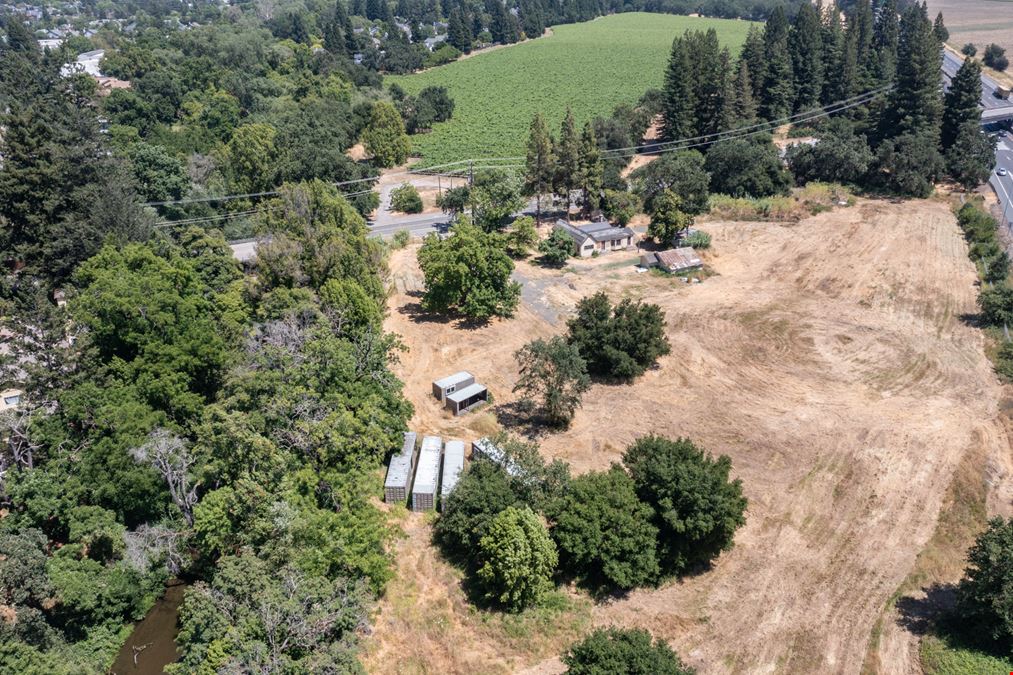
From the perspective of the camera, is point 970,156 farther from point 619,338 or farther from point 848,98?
point 619,338

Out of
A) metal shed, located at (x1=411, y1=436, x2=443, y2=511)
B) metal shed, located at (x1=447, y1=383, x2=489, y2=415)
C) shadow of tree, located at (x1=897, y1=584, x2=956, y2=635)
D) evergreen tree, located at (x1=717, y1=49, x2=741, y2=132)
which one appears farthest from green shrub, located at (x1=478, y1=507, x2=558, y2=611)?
evergreen tree, located at (x1=717, y1=49, x2=741, y2=132)

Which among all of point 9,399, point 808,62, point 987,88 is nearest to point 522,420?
point 9,399

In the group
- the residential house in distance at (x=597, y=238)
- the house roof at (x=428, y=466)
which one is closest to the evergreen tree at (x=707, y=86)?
the residential house in distance at (x=597, y=238)

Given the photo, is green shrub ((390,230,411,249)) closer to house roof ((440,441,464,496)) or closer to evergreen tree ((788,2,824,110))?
house roof ((440,441,464,496))

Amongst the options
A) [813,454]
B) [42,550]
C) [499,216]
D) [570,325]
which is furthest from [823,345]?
[42,550]

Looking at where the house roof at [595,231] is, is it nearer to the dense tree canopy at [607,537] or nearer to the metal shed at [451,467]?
the metal shed at [451,467]

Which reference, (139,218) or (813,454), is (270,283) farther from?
(813,454)

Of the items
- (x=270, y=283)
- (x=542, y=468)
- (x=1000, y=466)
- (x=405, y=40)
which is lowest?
(x=1000, y=466)
